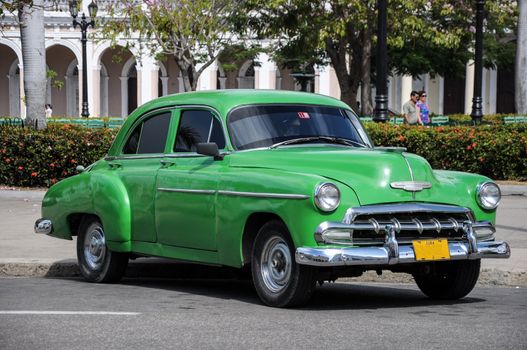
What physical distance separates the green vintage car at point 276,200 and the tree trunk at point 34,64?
12.4 m

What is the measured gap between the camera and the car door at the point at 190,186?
9445 mm

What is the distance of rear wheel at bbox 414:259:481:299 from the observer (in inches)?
368

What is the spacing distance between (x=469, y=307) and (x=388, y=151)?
1.31m

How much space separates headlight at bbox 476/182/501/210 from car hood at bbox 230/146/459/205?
261mm

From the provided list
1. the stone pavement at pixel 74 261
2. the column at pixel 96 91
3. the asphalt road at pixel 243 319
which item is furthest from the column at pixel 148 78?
the asphalt road at pixel 243 319

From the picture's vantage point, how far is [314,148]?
9.40 m

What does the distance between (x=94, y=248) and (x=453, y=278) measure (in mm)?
3393

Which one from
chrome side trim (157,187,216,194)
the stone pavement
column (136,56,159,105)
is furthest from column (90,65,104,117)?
chrome side trim (157,187,216,194)

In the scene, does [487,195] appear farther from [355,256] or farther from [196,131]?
[196,131]

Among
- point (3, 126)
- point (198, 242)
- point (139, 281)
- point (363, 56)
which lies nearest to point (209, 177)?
point (198, 242)

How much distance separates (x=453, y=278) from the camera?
30.9 ft

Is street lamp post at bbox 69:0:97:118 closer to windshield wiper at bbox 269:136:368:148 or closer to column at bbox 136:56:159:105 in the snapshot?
column at bbox 136:56:159:105

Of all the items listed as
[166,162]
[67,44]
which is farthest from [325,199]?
[67,44]

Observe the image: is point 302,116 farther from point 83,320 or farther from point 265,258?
point 83,320
